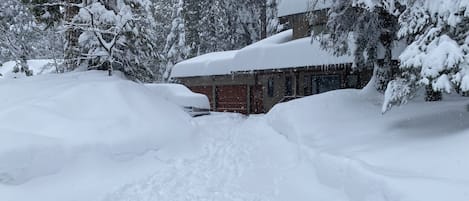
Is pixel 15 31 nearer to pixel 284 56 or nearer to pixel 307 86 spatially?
pixel 284 56

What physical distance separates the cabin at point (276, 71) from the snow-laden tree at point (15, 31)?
966 centimetres

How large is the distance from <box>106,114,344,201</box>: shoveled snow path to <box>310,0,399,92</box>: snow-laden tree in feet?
9.66

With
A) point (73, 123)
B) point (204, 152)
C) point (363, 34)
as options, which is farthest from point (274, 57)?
point (73, 123)

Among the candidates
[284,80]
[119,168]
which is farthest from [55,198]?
[284,80]

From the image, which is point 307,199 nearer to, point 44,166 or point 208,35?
point 44,166

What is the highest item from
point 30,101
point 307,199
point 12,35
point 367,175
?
point 12,35

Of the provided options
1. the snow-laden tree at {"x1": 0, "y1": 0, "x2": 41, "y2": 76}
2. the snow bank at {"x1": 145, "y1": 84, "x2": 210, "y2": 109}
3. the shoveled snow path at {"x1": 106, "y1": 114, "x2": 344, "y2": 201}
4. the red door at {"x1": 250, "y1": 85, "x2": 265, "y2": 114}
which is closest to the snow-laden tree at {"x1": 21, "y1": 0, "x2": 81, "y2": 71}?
the snow-laden tree at {"x1": 0, "y1": 0, "x2": 41, "y2": 76}

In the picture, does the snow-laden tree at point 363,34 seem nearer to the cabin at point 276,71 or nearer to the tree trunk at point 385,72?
the tree trunk at point 385,72

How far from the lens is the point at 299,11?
1803cm

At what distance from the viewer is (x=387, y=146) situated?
249 inches

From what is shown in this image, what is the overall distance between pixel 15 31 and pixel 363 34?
12.5m

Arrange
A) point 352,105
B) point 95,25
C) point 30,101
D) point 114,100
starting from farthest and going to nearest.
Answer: point 95,25
point 352,105
point 114,100
point 30,101

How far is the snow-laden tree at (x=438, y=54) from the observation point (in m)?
5.73

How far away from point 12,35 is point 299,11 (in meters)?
11.5
